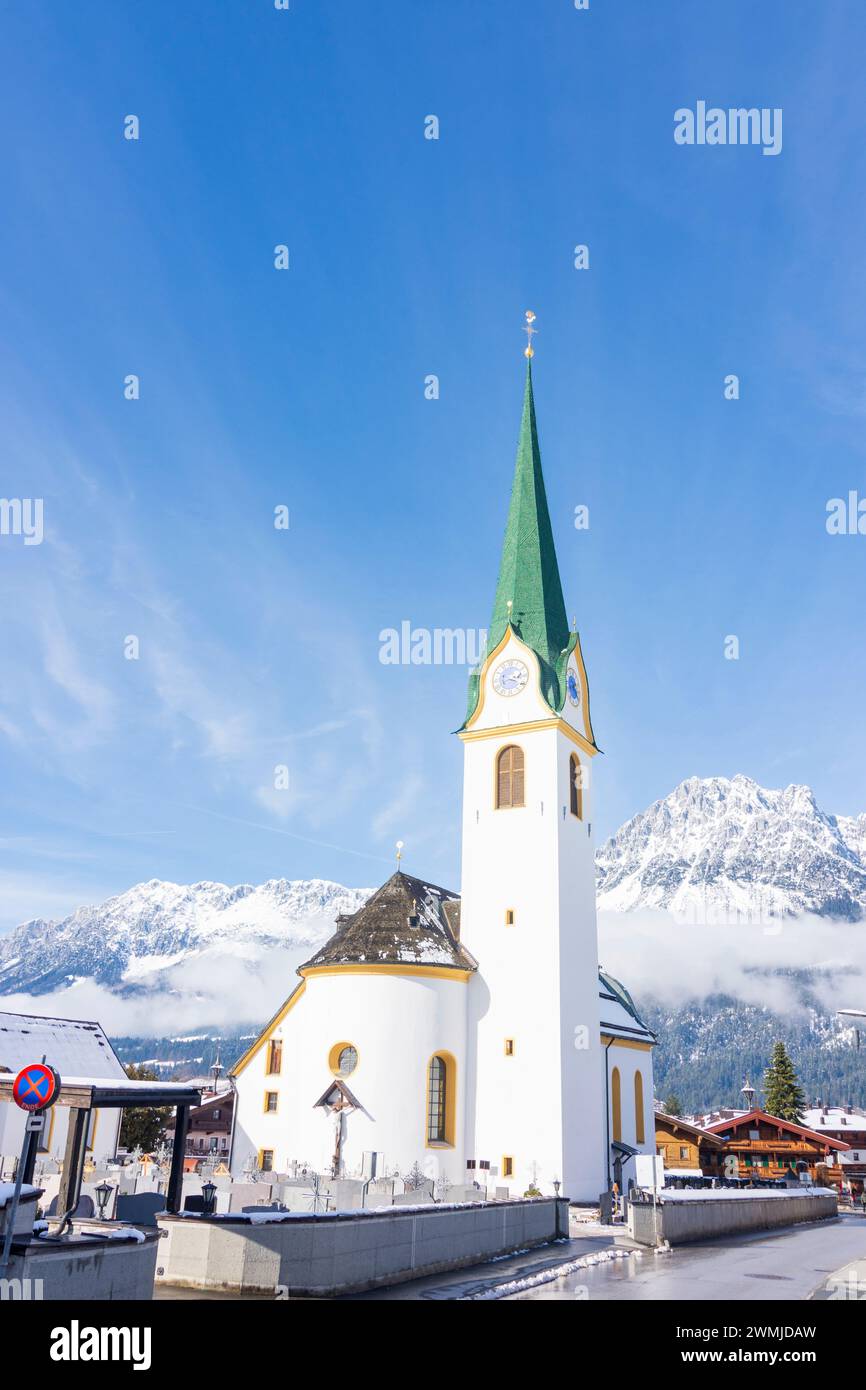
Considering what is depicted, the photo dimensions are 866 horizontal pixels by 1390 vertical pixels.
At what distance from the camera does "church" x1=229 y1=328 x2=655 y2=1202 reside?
125 feet

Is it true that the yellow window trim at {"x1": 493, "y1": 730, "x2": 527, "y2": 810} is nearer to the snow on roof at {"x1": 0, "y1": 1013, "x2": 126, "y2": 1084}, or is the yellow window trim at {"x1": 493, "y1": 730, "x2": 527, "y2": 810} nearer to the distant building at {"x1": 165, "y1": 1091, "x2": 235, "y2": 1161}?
the snow on roof at {"x1": 0, "y1": 1013, "x2": 126, "y2": 1084}

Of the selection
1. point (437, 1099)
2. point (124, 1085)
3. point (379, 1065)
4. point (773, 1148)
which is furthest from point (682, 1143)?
point (124, 1085)

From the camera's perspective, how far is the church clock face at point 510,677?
45.4m

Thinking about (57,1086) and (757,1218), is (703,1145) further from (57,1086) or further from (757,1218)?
(57,1086)

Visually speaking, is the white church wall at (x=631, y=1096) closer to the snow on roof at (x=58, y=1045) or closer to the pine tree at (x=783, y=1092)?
the snow on roof at (x=58, y=1045)

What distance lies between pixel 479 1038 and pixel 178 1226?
25.2 m

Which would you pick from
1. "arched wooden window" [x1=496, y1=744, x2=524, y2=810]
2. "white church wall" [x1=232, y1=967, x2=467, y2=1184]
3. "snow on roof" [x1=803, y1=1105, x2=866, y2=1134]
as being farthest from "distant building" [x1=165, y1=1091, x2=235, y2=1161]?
"snow on roof" [x1=803, y1=1105, x2=866, y2=1134]

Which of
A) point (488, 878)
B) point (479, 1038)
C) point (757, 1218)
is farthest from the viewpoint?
point (488, 878)

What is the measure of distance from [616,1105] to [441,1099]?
431 inches

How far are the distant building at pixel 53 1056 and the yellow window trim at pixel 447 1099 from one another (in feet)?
49.6

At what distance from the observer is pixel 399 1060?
3822 centimetres

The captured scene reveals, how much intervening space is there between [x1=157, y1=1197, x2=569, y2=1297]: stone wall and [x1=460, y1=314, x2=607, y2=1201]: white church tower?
794 inches

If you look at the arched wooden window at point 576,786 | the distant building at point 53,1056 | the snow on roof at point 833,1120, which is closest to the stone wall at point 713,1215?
the arched wooden window at point 576,786
